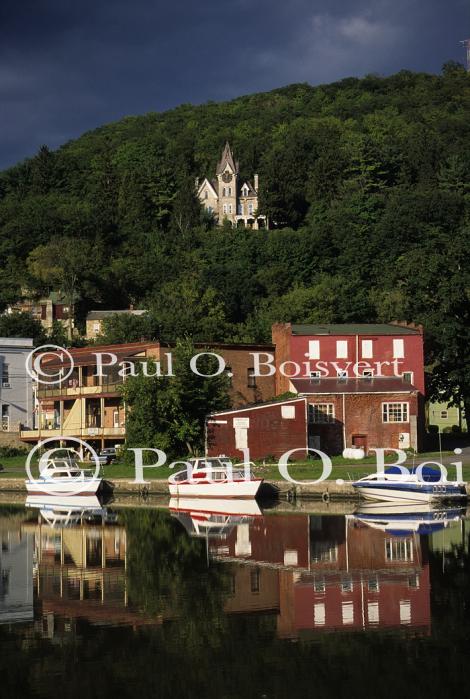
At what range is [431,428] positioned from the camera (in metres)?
86.9

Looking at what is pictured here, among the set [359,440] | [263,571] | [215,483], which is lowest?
[263,571]

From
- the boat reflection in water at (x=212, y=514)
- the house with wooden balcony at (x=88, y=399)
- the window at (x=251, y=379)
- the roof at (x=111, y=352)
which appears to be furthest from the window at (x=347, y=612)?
the window at (x=251, y=379)

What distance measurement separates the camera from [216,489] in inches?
2223

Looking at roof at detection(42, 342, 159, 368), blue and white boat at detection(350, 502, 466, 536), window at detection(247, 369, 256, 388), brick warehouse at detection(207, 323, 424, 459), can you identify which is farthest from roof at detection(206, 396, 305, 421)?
blue and white boat at detection(350, 502, 466, 536)

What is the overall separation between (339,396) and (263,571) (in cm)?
3413

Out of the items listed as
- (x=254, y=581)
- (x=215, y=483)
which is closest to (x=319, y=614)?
(x=254, y=581)

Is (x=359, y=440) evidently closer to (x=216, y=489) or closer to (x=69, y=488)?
(x=216, y=489)

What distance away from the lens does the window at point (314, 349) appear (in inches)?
2923

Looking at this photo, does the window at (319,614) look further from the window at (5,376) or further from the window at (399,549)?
the window at (5,376)

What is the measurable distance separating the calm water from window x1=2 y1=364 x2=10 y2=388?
1697 inches

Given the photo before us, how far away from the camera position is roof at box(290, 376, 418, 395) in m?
68.6

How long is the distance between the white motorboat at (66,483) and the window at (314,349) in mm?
18870

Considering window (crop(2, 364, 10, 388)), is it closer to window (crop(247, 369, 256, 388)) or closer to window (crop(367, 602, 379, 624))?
window (crop(247, 369, 256, 388))

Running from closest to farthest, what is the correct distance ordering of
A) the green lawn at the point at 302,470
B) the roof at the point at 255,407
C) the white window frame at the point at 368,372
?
1. the green lawn at the point at 302,470
2. the roof at the point at 255,407
3. the white window frame at the point at 368,372
